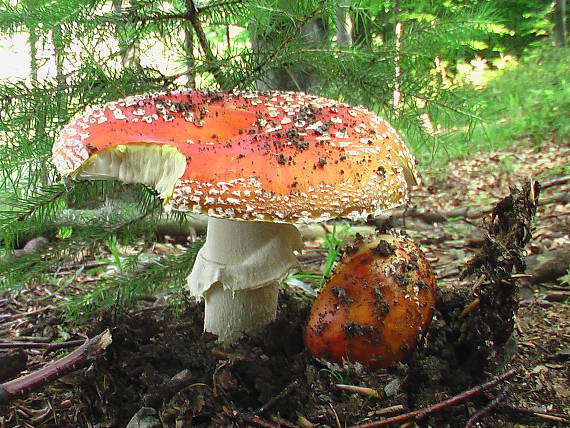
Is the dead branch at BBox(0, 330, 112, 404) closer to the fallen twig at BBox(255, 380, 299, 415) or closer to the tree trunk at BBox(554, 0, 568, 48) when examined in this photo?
the fallen twig at BBox(255, 380, 299, 415)

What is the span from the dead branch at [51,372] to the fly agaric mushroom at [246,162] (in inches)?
22.9

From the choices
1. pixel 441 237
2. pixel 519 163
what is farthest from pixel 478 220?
pixel 519 163

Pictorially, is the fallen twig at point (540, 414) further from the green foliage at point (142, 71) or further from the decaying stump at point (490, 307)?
the green foliage at point (142, 71)

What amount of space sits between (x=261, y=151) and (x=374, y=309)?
2.75 feet

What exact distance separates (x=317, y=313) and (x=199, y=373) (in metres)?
0.60

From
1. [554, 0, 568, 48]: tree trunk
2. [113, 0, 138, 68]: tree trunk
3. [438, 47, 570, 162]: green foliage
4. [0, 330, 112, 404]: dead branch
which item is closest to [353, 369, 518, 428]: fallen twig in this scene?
[0, 330, 112, 404]: dead branch

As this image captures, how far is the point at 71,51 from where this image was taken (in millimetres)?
2365

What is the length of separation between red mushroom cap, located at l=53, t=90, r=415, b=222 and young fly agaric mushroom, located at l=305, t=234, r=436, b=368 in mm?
378

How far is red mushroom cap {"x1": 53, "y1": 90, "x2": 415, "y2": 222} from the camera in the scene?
65.5 inches

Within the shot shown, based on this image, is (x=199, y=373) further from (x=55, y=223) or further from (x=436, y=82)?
(x=436, y=82)

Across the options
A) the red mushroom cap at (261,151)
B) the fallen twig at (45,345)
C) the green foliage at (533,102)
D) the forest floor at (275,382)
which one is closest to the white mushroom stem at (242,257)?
the forest floor at (275,382)

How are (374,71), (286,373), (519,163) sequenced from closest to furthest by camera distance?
(286,373), (374,71), (519,163)

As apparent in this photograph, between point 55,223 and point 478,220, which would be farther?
point 478,220

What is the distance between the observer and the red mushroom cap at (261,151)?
5.46 feet
